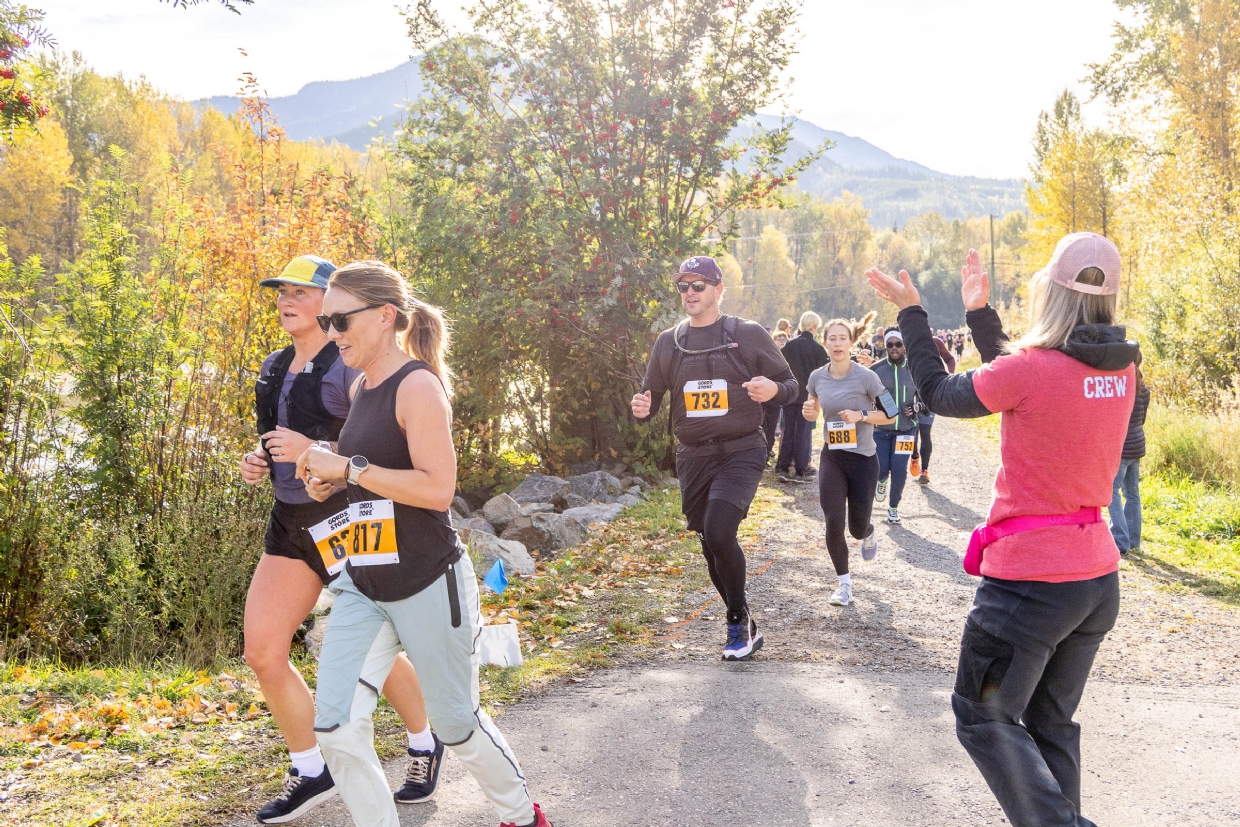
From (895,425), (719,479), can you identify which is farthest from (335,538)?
(895,425)

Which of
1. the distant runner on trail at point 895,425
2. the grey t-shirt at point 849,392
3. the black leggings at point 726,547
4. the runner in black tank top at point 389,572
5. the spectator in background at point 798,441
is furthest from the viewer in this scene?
the spectator in background at point 798,441

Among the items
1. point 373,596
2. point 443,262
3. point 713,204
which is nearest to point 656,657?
point 373,596

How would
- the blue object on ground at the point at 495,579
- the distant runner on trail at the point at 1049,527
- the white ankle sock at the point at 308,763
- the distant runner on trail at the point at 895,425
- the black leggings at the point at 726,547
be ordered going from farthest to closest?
the distant runner on trail at the point at 895,425, the blue object on ground at the point at 495,579, the black leggings at the point at 726,547, the white ankle sock at the point at 308,763, the distant runner on trail at the point at 1049,527

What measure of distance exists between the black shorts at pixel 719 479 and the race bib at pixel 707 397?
0.27 metres

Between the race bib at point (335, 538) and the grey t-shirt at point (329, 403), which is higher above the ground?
the grey t-shirt at point (329, 403)

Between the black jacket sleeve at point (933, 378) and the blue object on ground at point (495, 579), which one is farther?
the blue object on ground at point (495, 579)

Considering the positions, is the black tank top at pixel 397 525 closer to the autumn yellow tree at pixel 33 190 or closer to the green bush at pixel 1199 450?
the green bush at pixel 1199 450

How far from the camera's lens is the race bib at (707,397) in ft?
18.6

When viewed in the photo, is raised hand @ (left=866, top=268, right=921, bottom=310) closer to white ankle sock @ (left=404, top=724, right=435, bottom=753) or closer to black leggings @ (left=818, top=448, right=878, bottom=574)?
white ankle sock @ (left=404, top=724, right=435, bottom=753)

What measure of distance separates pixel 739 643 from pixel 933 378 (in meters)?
3.25

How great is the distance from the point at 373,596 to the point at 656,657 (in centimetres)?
334

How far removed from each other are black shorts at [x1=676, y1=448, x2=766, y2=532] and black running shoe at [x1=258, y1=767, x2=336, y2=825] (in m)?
2.70

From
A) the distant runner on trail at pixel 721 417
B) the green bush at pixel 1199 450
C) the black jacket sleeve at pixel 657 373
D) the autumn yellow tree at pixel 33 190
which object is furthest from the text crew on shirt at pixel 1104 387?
the autumn yellow tree at pixel 33 190

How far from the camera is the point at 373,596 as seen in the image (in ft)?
9.85
